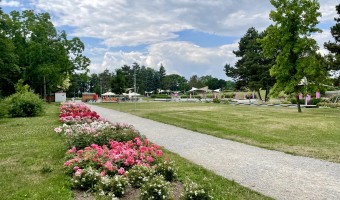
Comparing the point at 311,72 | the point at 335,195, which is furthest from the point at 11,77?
the point at 335,195

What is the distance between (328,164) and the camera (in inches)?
260

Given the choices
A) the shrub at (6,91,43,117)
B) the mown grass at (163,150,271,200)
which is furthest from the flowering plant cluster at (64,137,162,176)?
the shrub at (6,91,43,117)

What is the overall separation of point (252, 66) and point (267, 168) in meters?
40.7

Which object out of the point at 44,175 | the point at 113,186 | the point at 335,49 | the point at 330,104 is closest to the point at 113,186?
the point at 113,186

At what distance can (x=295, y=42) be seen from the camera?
21.5 meters

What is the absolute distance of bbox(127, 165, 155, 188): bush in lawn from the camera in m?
5.05

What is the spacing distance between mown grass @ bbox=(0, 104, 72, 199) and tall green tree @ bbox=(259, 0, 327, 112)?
17387 millimetres

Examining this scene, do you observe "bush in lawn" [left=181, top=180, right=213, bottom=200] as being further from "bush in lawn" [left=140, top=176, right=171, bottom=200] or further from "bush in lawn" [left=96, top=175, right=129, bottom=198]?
"bush in lawn" [left=96, top=175, right=129, bottom=198]

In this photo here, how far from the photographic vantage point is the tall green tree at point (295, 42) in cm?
2100

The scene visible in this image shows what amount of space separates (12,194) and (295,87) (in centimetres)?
2155

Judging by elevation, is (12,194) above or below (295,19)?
below

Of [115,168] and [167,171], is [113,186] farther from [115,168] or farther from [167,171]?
[167,171]

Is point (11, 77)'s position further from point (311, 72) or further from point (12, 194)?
point (12, 194)

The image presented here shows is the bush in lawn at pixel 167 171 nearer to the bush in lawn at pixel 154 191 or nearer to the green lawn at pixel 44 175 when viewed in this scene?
the green lawn at pixel 44 175
